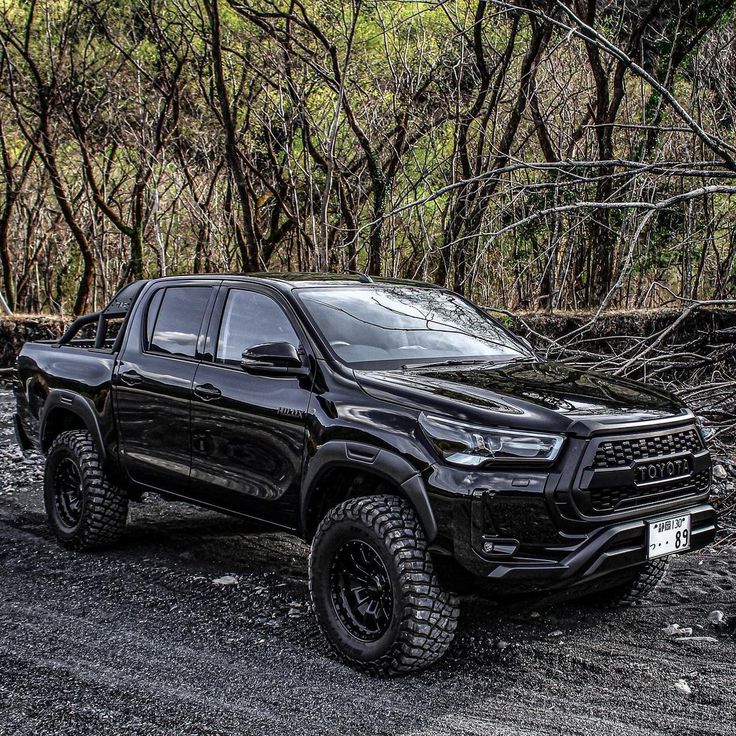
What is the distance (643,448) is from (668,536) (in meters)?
0.44

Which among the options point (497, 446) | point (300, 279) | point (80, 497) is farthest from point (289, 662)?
point (80, 497)

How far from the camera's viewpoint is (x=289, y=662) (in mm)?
4527

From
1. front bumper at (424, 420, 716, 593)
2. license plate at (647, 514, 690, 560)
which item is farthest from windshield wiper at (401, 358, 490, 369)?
license plate at (647, 514, 690, 560)

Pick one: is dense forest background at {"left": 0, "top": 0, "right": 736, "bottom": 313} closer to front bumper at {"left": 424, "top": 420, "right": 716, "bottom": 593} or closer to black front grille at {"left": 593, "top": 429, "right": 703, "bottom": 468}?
black front grille at {"left": 593, "top": 429, "right": 703, "bottom": 468}

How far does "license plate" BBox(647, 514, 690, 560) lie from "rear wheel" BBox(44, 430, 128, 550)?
11.8 ft

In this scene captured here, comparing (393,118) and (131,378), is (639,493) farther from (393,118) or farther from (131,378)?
(393,118)

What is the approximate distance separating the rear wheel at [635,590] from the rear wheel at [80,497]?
3199mm

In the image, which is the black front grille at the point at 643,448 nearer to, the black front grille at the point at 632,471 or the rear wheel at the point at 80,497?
the black front grille at the point at 632,471

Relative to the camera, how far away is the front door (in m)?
4.97

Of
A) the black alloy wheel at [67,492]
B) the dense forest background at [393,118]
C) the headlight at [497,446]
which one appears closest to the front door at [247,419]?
the headlight at [497,446]

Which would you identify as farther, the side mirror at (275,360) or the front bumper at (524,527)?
the side mirror at (275,360)

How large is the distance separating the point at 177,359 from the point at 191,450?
616 mm

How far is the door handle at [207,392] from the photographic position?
17.7ft

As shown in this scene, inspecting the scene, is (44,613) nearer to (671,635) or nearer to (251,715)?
(251,715)
